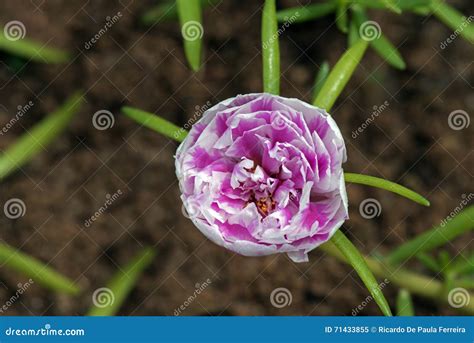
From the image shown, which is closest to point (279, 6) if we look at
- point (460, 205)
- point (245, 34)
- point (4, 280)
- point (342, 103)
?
point (245, 34)

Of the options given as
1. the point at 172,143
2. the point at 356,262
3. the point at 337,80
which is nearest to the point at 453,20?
the point at 337,80

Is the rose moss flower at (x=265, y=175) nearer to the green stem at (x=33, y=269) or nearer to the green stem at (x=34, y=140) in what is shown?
the green stem at (x=33, y=269)

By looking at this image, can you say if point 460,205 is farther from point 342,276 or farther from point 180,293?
point 180,293


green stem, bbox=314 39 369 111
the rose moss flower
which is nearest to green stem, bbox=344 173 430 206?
the rose moss flower

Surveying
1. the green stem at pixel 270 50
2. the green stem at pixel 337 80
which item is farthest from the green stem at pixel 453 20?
the green stem at pixel 270 50

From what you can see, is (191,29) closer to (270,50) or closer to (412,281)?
(270,50)
